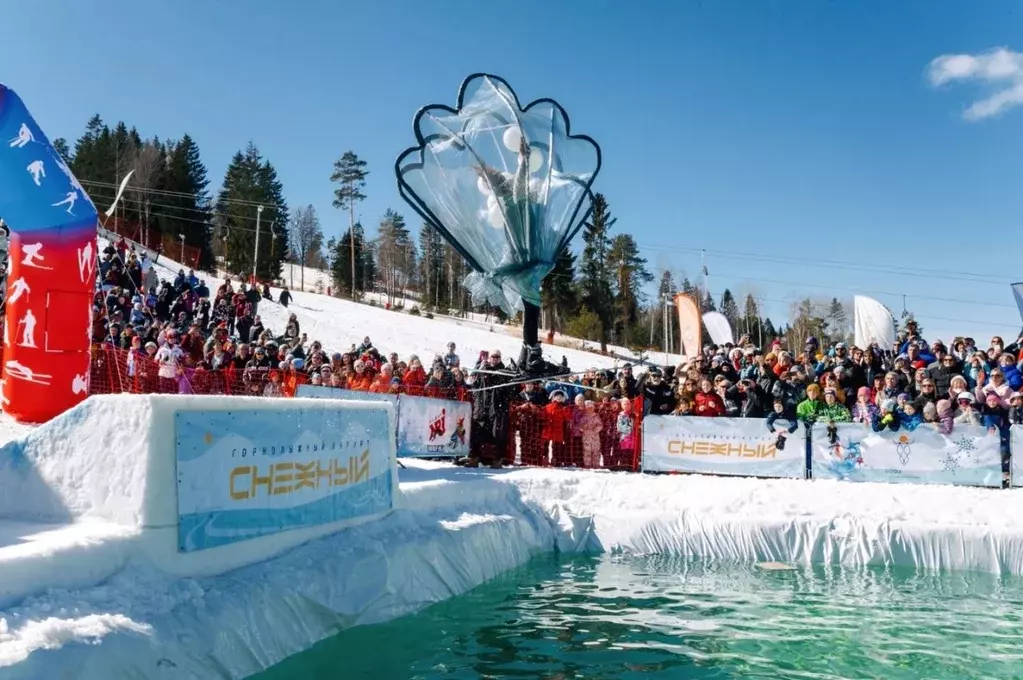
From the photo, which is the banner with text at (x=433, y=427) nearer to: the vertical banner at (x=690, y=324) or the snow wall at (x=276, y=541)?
the snow wall at (x=276, y=541)

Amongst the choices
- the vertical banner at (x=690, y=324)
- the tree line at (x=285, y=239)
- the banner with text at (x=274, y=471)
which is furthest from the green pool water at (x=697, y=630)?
the tree line at (x=285, y=239)

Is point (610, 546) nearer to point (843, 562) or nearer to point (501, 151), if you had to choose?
point (843, 562)

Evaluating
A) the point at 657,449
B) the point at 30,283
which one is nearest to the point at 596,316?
the point at 657,449

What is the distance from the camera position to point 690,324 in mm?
26531

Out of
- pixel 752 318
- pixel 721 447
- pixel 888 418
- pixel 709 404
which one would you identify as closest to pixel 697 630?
pixel 721 447

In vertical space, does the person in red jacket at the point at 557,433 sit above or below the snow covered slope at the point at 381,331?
below

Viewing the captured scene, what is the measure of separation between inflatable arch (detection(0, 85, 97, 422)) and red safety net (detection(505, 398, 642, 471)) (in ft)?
21.6

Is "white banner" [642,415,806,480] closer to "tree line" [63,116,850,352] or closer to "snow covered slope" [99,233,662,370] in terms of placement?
"snow covered slope" [99,233,662,370]

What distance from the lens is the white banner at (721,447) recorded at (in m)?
12.6

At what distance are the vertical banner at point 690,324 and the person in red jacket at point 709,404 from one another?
42.2 feet

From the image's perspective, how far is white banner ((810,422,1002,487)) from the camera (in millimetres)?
11531

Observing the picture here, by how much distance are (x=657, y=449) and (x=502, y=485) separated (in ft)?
11.5

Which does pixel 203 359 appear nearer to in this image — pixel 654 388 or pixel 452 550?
pixel 654 388

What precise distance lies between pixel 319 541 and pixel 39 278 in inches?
265
